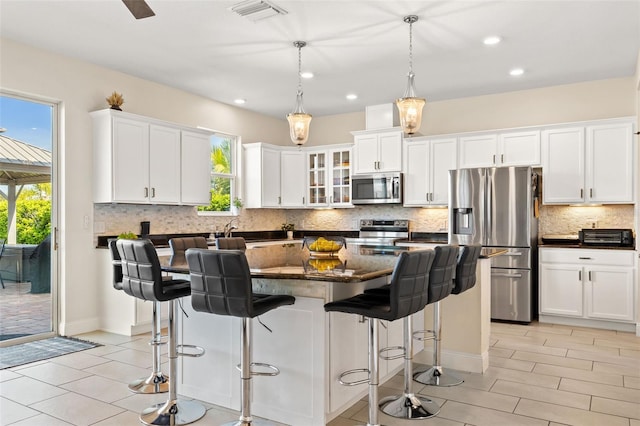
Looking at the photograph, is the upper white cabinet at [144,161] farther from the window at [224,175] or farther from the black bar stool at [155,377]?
the black bar stool at [155,377]

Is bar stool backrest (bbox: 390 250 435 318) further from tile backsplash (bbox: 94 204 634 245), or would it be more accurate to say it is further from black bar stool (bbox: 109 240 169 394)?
tile backsplash (bbox: 94 204 634 245)

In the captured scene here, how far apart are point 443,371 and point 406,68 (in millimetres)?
3221

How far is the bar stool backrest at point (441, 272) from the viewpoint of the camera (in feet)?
9.00

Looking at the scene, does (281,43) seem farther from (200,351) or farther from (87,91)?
(200,351)

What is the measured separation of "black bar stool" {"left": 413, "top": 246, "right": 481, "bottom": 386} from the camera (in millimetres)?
3244

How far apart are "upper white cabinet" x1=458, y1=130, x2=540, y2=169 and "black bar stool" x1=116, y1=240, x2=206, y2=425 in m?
4.39

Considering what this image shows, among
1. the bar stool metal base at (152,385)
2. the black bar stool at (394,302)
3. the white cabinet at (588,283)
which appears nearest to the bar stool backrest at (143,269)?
the bar stool metal base at (152,385)

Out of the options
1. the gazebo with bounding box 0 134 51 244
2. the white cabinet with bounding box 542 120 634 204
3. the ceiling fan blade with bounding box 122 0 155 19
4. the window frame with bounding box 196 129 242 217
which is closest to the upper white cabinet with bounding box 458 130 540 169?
the white cabinet with bounding box 542 120 634 204

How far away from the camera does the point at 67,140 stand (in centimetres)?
486

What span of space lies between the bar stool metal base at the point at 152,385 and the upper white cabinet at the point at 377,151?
14.2 feet

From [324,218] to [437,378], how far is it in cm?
455

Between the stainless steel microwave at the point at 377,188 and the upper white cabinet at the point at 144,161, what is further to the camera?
the stainless steel microwave at the point at 377,188

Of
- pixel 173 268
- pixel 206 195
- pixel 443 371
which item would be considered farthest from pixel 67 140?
pixel 443 371

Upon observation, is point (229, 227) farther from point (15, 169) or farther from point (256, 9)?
point (256, 9)
